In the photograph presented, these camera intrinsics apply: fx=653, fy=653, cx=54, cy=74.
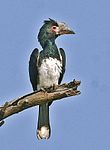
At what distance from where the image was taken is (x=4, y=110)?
7070mm

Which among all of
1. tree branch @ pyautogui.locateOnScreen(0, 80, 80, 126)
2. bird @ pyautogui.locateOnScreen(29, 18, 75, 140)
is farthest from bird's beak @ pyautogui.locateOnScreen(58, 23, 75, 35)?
tree branch @ pyautogui.locateOnScreen(0, 80, 80, 126)

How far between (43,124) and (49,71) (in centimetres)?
79

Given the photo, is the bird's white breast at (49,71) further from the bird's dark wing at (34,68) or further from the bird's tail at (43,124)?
the bird's tail at (43,124)

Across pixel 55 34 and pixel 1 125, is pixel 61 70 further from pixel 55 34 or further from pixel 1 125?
pixel 1 125

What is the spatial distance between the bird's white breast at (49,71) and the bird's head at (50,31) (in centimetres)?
66

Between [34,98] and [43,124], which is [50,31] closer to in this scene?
[43,124]

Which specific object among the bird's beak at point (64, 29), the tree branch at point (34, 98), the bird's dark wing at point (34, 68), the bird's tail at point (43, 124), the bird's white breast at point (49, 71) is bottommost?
the tree branch at point (34, 98)

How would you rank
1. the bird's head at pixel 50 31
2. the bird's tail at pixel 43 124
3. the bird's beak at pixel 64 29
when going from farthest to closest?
the bird's head at pixel 50 31 → the bird's beak at pixel 64 29 → the bird's tail at pixel 43 124

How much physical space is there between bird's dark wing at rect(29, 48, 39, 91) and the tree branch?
180 centimetres

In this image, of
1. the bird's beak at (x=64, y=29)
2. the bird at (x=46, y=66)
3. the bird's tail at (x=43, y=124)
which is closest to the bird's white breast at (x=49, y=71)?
the bird at (x=46, y=66)

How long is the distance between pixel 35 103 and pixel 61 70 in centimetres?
202

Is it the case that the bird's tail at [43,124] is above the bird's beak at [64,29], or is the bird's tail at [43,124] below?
below

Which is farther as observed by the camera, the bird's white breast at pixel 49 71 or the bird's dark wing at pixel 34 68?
the bird's dark wing at pixel 34 68

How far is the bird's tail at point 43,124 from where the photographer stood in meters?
9.08
